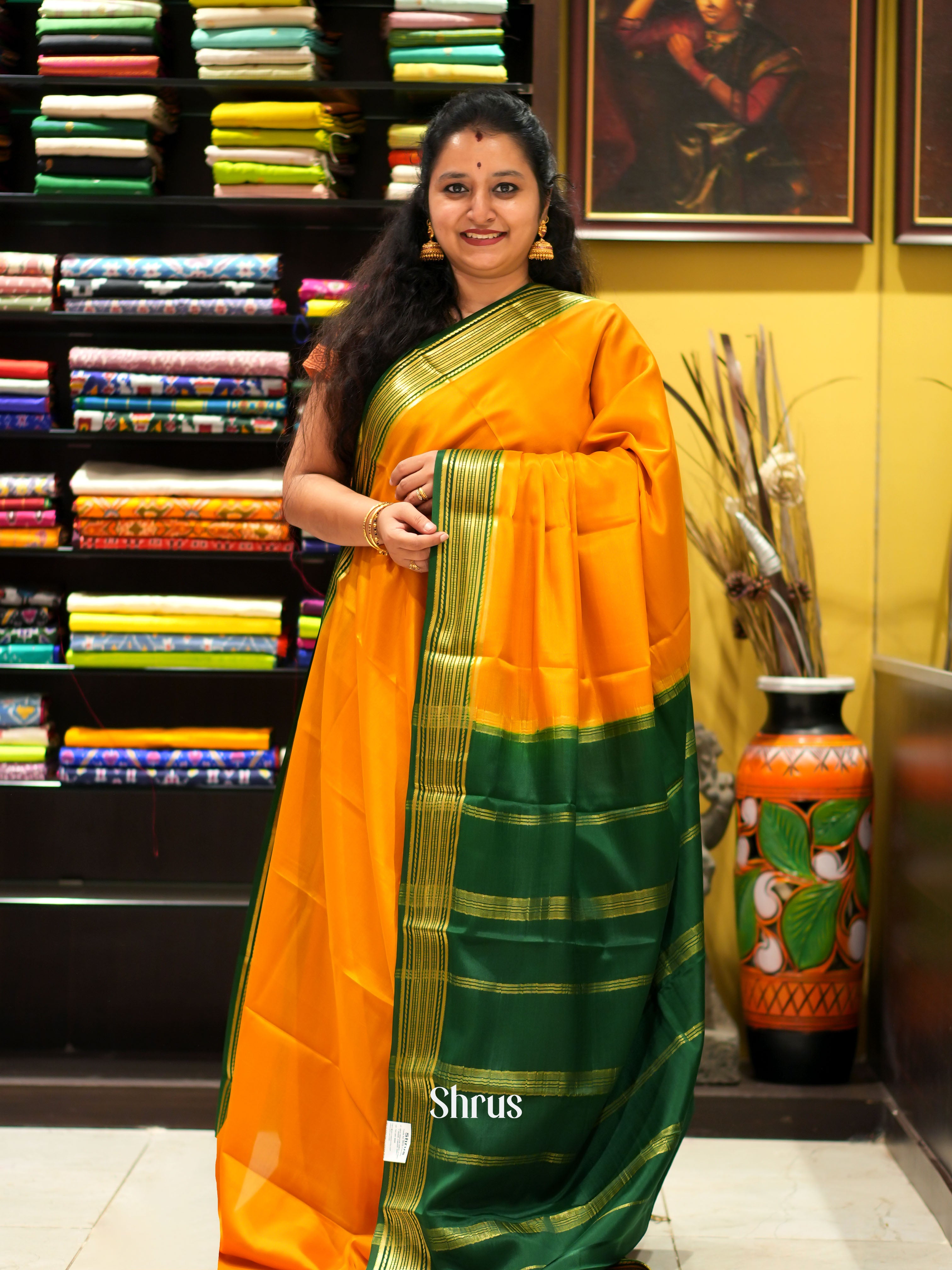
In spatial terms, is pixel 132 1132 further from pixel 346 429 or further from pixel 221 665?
pixel 346 429

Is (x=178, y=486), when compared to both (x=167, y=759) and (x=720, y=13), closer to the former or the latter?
(x=167, y=759)

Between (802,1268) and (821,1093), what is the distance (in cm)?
64

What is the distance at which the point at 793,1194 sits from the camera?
2.21 meters

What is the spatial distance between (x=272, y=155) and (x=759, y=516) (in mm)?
1250

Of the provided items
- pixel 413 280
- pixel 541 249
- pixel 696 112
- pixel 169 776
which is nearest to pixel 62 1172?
pixel 169 776

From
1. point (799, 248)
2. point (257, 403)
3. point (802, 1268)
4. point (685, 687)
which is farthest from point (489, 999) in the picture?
point (799, 248)

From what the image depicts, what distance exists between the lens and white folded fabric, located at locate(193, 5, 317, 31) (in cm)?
253

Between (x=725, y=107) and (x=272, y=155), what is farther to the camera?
(x=725, y=107)

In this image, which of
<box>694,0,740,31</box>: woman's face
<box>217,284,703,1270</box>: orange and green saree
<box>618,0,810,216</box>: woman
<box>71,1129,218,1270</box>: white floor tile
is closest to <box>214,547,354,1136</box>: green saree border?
<box>217,284,703,1270</box>: orange and green saree

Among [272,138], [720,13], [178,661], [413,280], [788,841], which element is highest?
[720,13]

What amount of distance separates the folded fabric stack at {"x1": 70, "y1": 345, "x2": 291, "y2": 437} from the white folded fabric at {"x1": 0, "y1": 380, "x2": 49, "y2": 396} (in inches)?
2.7

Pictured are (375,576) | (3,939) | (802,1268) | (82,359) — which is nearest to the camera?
(375,576)

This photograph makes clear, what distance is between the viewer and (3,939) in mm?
2789

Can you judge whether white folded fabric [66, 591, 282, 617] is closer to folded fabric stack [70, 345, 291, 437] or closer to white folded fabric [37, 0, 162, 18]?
folded fabric stack [70, 345, 291, 437]
